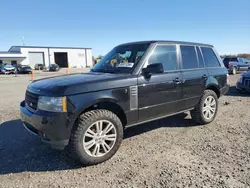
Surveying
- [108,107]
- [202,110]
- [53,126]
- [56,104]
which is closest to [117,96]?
[108,107]

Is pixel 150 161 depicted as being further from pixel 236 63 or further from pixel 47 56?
pixel 47 56

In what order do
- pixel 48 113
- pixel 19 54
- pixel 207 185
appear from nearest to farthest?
pixel 207 185 < pixel 48 113 < pixel 19 54

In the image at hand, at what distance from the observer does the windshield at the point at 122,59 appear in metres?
4.06

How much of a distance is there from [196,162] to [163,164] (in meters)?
0.53

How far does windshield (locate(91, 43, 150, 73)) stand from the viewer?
160 inches

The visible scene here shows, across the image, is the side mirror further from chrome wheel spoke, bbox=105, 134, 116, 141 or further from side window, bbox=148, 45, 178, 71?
chrome wheel spoke, bbox=105, 134, 116, 141

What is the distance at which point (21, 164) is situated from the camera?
3.42 meters

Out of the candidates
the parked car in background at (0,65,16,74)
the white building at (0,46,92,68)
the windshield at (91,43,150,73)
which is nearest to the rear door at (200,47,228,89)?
the windshield at (91,43,150,73)

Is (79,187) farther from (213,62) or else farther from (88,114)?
(213,62)

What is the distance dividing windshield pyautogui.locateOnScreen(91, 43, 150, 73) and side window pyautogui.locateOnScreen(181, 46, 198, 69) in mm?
979

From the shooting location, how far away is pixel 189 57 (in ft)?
16.0

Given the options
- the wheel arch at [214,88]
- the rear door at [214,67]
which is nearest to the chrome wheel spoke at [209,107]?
the wheel arch at [214,88]

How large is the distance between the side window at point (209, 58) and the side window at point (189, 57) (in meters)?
0.43

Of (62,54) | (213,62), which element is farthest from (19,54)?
(213,62)
